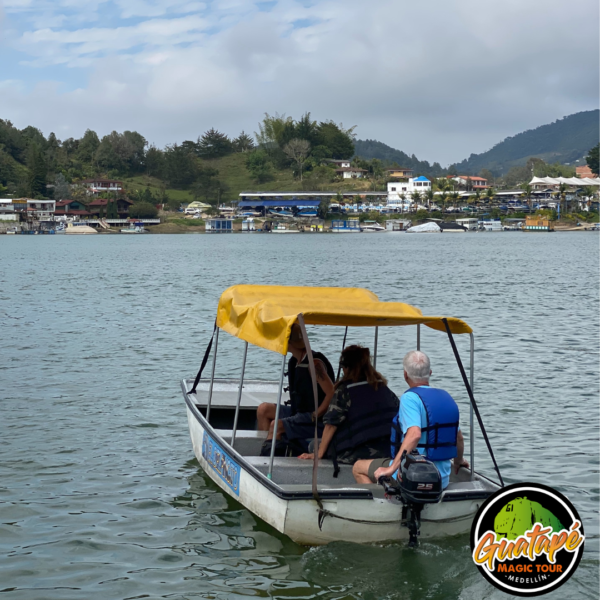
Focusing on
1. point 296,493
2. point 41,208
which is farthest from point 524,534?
point 41,208

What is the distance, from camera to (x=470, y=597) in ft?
23.5

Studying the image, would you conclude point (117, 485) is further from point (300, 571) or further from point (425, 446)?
point (425, 446)

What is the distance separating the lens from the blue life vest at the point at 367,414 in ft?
25.9

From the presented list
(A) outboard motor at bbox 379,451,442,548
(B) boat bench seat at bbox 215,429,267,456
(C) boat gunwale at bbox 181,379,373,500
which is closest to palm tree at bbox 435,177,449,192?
(B) boat bench seat at bbox 215,429,267,456

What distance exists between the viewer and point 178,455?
11.6 m

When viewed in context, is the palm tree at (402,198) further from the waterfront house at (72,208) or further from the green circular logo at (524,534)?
the green circular logo at (524,534)

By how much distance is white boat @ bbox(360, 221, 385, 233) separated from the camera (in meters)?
175

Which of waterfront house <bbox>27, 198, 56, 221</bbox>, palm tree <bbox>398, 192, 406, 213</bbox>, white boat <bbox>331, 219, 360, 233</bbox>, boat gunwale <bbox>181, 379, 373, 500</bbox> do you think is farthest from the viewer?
palm tree <bbox>398, 192, 406, 213</bbox>

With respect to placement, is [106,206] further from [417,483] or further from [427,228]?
[417,483]

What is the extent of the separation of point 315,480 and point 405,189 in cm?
18937

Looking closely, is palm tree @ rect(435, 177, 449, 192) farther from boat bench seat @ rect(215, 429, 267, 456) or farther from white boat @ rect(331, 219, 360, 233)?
boat bench seat @ rect(215, 429, 267, 456)

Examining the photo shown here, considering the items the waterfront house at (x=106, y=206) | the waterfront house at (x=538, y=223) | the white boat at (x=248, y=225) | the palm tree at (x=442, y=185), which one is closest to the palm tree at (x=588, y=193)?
the waterfront house at (x=538, y=223)

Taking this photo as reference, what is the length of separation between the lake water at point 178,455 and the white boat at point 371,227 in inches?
5675

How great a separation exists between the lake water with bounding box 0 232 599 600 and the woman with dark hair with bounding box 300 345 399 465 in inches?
40.8
